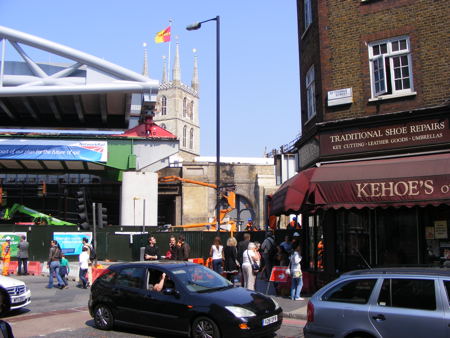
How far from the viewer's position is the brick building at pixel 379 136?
11906 millimetres

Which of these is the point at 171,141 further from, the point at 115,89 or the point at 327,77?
the point at 327,77

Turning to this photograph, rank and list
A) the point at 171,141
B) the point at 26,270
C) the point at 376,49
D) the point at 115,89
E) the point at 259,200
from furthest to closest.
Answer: the point at 259,200, the point at 171,141, the point at 115,89, the point at 26,270, the point at 376,49

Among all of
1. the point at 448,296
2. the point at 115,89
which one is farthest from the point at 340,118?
the point at 115,89

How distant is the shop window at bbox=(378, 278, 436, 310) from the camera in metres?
5.84

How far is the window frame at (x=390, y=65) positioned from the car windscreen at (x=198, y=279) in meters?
7.26

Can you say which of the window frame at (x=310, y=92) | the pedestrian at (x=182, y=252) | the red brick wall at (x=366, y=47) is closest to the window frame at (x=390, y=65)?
the red brick wall at (x=366, y=47)

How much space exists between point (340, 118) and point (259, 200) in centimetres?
5351

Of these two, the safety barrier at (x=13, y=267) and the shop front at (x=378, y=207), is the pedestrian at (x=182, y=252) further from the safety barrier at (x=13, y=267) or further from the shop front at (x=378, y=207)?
the safety barrier at (x=13, y=267)

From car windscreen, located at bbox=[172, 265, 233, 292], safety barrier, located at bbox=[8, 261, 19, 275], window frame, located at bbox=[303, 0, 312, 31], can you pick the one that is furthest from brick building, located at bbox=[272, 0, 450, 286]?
safety barrier, located at bbox=[8, 261, 19, 275]

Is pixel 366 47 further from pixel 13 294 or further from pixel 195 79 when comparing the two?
pixel 195 79

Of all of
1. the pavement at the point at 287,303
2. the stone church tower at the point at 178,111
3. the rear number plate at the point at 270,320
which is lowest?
the pavement at the point at 287,303

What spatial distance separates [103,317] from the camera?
9.38m

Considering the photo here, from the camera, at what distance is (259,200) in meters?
66.9

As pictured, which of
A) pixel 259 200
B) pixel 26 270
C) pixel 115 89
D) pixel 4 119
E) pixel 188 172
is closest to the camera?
pixel 26 270
